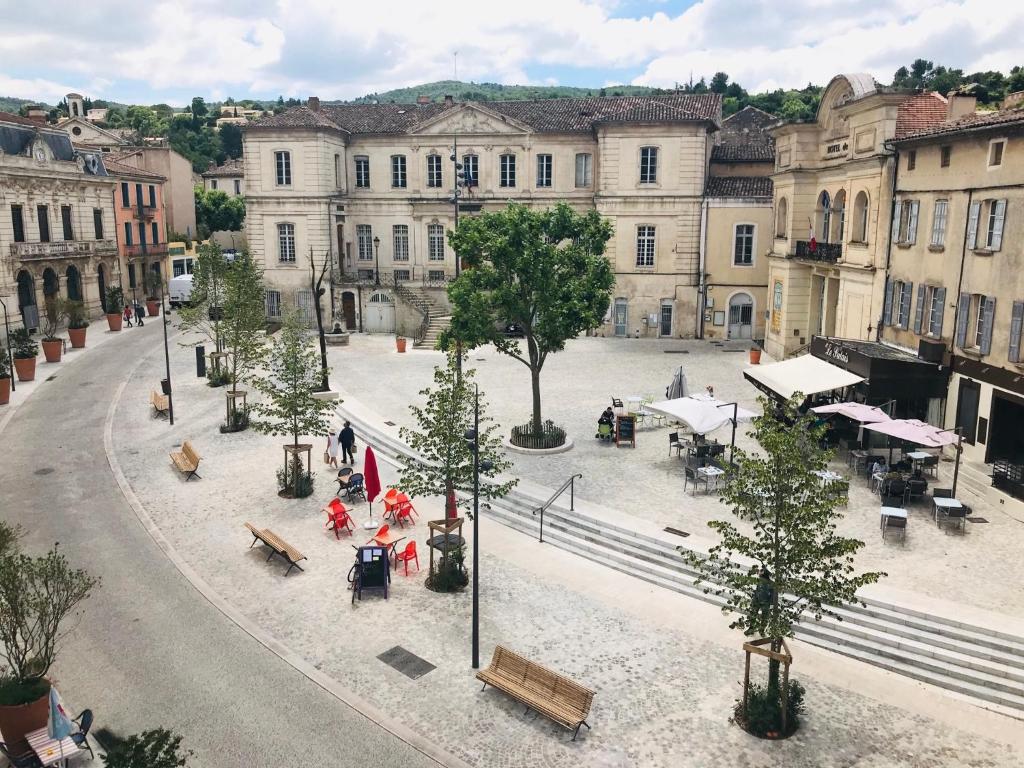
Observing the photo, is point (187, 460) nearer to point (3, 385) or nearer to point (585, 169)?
point (3, 385)

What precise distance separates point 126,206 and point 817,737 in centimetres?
5943

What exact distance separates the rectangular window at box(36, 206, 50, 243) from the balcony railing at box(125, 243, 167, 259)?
10188 millimetres

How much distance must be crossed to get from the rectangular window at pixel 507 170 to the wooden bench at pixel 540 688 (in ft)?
125

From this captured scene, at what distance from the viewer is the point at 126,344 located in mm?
46156

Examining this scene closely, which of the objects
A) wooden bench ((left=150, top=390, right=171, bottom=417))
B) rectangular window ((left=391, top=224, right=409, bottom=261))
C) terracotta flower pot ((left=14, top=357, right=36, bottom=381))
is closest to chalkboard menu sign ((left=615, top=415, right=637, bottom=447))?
wooden bench ((left=150, top=390, right=171, bottom=417))

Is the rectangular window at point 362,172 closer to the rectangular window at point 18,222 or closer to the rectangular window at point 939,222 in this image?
the rectangular window at point 18,222

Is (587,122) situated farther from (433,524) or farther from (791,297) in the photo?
(433,524)

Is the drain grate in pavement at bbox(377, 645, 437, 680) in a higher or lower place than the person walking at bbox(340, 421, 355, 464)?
lower

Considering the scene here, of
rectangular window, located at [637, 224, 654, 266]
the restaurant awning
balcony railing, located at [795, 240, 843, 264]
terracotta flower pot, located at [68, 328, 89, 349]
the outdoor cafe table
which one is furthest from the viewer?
rectangular window, located at [637, 224, 654, 266]

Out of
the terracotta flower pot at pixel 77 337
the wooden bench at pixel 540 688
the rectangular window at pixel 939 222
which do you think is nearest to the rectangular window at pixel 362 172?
the terracotta flower pot at pixel 77 337

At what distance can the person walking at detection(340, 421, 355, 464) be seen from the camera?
84.8 ft

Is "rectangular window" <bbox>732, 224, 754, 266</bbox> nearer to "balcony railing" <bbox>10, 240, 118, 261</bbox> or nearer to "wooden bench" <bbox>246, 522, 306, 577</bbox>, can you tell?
"wooden bench" <bbox>246, 522, 306, 577</bbox>

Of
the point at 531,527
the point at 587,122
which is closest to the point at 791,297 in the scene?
the point at 587,122

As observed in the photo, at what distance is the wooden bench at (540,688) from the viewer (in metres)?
13.2
